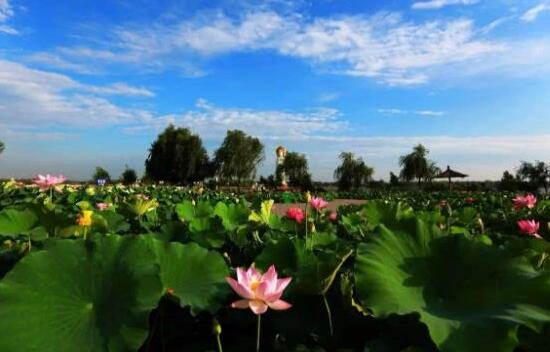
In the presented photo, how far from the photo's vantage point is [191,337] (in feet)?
4.45

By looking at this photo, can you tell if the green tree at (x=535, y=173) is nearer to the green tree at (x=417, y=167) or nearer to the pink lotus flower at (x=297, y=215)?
the green tree at (x=417, y=167)

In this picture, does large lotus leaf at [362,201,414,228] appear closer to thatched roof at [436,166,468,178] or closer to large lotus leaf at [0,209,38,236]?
A: large lotus leaf at [0,209,38,236]

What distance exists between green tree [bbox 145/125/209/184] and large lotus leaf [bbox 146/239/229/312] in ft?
159

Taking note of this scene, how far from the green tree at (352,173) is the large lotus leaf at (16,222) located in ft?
147

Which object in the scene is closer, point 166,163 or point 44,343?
point 44,343

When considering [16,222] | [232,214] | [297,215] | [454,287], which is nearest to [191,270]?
[454,287]

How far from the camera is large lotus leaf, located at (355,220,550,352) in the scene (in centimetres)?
108

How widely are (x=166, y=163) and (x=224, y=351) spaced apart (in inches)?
1970

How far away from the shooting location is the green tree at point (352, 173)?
4733 cm

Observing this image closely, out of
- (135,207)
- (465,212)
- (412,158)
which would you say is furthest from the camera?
(412,158)

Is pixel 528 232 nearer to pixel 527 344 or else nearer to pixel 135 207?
pixel 527 344

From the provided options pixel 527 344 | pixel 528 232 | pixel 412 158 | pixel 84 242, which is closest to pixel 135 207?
pixel 84 242

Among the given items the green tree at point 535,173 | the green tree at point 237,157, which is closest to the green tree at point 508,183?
the green tree at point 535,173

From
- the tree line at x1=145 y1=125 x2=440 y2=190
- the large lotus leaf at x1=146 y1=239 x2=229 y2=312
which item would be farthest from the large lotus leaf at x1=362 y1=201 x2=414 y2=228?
the tree line at x1=145 y1=125 x2=440 y2=190
